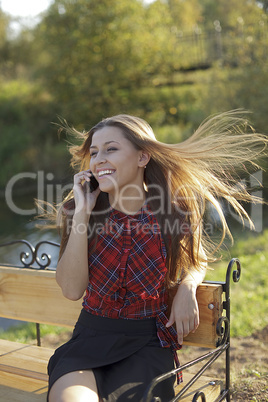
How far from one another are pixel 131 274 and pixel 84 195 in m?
0.46

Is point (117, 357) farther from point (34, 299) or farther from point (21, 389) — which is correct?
point (34, 299)

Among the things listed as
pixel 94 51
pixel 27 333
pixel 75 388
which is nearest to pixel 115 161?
pixel 75 388

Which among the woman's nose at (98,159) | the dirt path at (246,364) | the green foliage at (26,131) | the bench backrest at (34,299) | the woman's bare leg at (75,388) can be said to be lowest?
the dirt path at (246,364)

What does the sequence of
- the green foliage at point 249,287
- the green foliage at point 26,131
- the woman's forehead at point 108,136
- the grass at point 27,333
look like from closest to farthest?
the woman's forehead at point 108,136 → the green foliage at point 249,287 → the grass at point 27,333 → the green foliage at point 26,131

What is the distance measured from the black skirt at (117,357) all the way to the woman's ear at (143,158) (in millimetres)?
746

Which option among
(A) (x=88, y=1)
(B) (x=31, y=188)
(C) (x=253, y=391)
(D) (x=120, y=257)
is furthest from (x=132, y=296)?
(A) (x=88, y=1)

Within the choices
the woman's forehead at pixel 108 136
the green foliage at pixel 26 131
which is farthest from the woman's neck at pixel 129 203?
the green foliage at pixel 26 131

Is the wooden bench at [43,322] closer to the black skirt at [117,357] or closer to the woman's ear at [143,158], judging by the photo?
the black skirt at [117,357]

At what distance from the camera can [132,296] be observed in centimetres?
220

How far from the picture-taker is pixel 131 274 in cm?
222

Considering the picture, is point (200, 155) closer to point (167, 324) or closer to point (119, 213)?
point (119, 213)

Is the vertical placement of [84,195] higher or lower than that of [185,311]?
higher

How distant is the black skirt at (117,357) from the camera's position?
1.95 meters

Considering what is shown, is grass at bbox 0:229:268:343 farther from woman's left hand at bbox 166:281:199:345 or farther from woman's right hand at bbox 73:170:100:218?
woman's right hand at bbox 73:170:100:218
